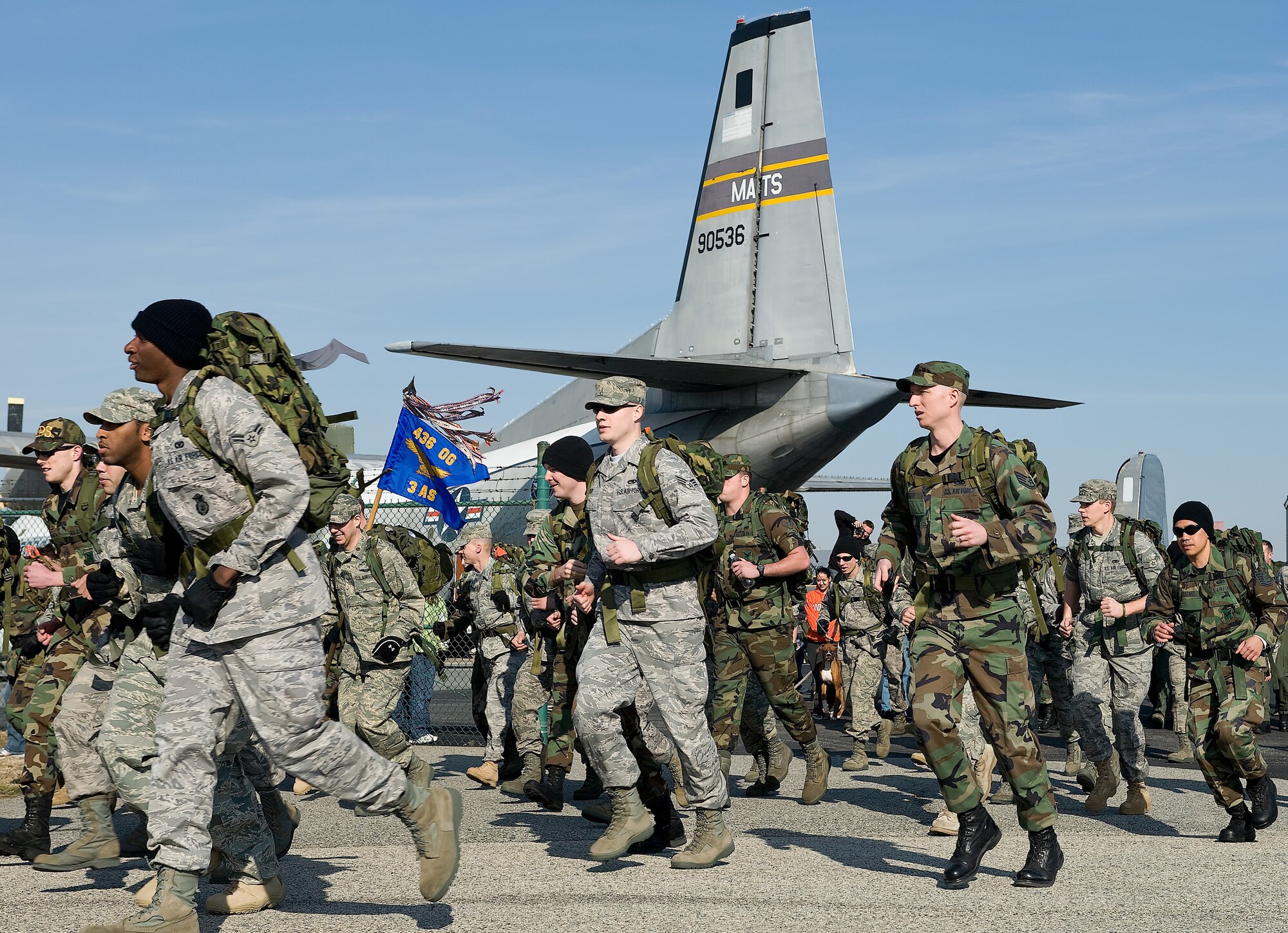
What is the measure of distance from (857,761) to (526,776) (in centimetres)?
274

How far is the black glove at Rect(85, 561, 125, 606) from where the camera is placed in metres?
5.30

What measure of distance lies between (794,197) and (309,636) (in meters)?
13.3

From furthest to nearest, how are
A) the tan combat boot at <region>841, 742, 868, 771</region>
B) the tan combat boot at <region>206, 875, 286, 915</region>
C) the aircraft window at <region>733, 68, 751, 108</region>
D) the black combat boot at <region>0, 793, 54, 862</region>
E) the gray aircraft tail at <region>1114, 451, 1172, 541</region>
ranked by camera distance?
the gray aircraft tail at <region>1114, 451, 1172, 541</region>
the aircraft window at <region>733, 68, 751, 108</region>
the tan combat boot at <region>841, 742, 868, 771</region>
the black combat boot at <region>0, 793, 54, 862</region>
the tan combat boot at <region>206, 875, 286, 915</region>

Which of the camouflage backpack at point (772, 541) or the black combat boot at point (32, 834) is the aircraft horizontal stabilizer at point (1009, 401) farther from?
the black combat boot at point (32, 834)

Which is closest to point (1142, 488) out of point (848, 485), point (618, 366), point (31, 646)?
point (848, 485)

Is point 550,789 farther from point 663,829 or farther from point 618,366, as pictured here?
point 618,366

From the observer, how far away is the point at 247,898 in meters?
Result: 4.66

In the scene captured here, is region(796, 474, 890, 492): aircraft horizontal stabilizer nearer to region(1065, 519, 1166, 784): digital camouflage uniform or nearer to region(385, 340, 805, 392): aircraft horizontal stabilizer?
region(385, 340, 805, 392): aircraft horizontal stabilizer

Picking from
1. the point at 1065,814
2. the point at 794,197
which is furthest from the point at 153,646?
the point at 794,197

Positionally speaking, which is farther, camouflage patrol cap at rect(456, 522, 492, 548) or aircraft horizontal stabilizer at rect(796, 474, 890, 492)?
aircraft horizontal stabilizer at rect(796, 474, 890, 492)

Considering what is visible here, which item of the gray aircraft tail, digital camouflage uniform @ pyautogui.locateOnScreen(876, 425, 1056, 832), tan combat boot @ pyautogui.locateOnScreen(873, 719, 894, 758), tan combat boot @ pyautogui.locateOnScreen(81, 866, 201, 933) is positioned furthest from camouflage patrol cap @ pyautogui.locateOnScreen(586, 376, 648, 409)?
the gray aircraft tail

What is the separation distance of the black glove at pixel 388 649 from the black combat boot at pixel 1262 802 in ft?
15.4

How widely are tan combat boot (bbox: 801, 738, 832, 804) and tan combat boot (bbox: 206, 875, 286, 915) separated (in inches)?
157

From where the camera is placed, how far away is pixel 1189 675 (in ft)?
23.1
